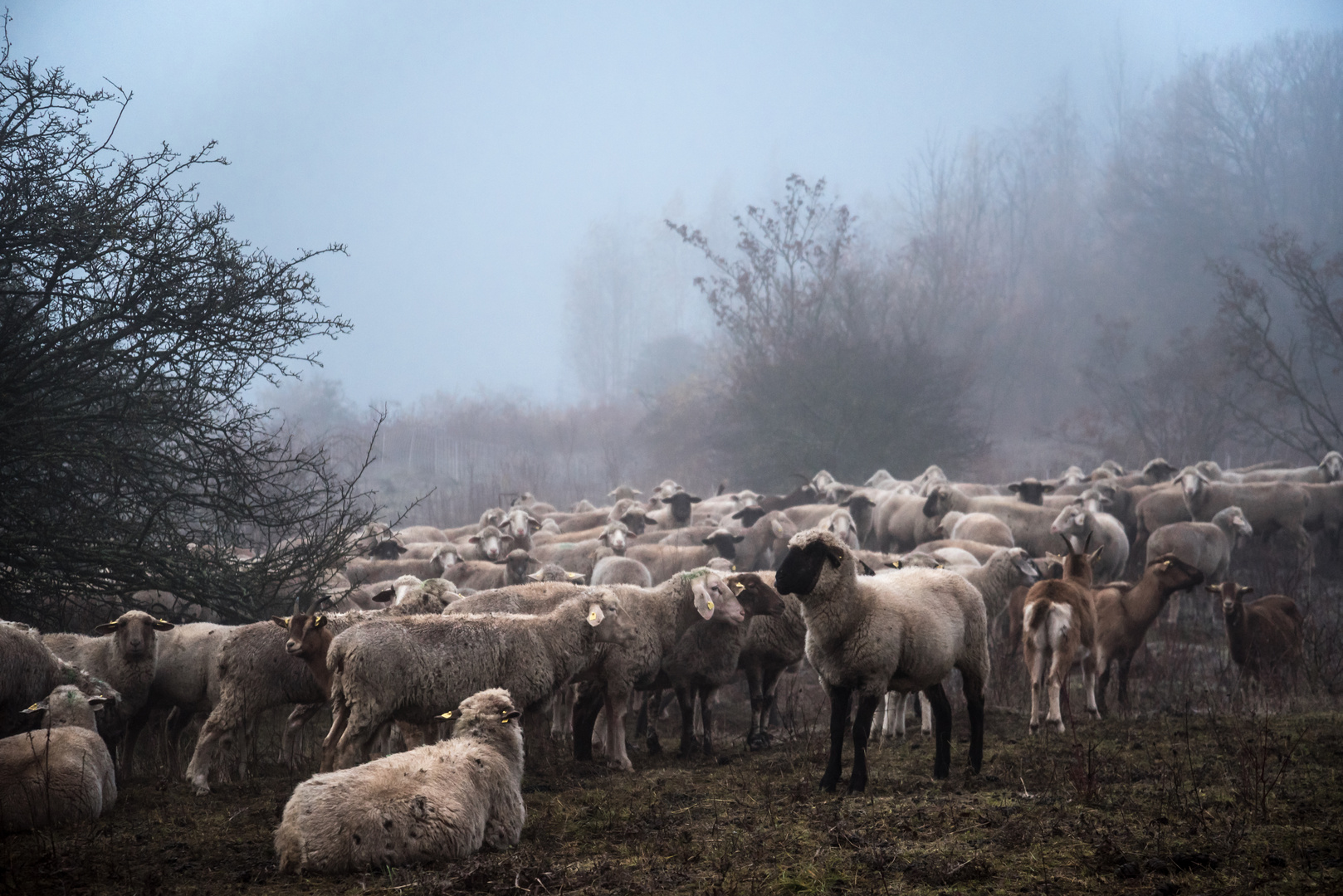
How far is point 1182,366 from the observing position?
151ft

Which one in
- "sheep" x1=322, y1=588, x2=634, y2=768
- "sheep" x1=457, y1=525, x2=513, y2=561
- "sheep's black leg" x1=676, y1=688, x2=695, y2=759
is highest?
"sheep" x1=457, y1=525, x2=513, y2=561

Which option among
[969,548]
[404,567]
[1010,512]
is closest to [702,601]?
[969,548]

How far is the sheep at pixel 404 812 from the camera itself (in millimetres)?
5293

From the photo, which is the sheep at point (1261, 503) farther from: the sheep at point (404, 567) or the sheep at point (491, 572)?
the sheep at point (404, 567)

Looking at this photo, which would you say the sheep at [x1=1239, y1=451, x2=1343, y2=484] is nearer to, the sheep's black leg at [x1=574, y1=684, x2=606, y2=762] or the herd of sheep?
the herd of sheep

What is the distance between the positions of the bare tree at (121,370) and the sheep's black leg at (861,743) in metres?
6.00

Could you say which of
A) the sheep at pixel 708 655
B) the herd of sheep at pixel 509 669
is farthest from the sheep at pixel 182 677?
the sheep at pixel 708 655

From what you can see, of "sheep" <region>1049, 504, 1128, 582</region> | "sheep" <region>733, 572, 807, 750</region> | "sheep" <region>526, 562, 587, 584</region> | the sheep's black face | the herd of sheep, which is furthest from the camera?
"sheep" <region>1049, 504, 1128, 582</region>

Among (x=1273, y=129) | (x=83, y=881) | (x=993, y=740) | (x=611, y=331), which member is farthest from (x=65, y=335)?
(x=611, y=331)

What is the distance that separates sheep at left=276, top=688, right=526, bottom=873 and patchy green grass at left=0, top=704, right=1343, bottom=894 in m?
0.13

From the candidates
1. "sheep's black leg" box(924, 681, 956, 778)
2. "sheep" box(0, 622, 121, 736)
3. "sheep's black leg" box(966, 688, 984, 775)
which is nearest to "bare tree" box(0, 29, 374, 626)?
"sheep" box(0, 622, 121, 736)

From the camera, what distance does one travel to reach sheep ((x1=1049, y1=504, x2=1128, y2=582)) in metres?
17.2

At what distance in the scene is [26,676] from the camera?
26.7 ft

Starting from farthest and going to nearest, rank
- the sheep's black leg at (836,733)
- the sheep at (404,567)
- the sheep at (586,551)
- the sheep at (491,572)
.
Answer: the sheep at (586,551), the sheep at (404,567), the sheep at (491,572), the sheep's black leg at (836,733)
